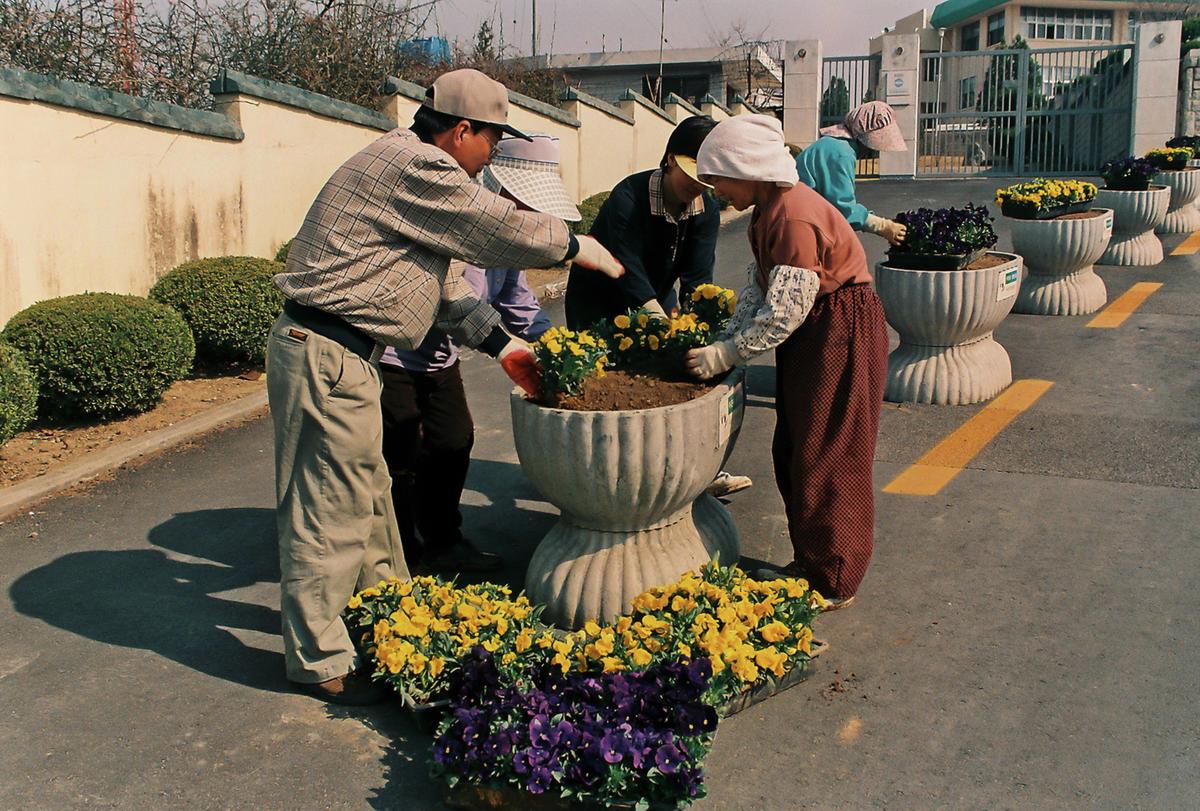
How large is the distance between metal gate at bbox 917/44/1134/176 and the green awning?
32.9 m

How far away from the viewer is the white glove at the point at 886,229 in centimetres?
645

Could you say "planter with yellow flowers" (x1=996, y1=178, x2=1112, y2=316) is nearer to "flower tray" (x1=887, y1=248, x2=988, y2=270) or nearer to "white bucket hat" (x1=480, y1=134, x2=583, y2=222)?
"flower tray" (x1=887, y1=248, x2=988, y2=270)

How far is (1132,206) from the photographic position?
36.6 feet

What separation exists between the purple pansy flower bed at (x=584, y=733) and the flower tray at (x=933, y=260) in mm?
4281

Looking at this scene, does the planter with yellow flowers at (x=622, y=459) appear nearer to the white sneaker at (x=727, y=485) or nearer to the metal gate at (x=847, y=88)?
the white sneaker at (x=727, y=485)

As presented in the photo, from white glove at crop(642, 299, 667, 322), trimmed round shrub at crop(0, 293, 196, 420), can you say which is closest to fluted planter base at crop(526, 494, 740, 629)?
white glove at crop(642, 299, 667, 322)

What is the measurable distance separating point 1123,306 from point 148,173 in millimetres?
8136

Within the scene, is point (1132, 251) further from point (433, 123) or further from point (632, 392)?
point (433, 123)

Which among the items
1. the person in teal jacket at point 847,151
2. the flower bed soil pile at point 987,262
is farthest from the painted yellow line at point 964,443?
the person in teal jacket at point 847,151

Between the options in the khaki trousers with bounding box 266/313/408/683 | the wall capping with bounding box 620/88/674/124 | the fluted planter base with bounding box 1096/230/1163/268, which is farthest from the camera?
the wall capping with bounding box 620/88/674/124

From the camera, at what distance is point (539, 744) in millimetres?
3049

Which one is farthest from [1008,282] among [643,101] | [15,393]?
Result: [643,101]

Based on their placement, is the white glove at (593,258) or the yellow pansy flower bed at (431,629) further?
the white glove at (593,258)

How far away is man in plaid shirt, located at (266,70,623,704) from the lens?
11.4 ft
